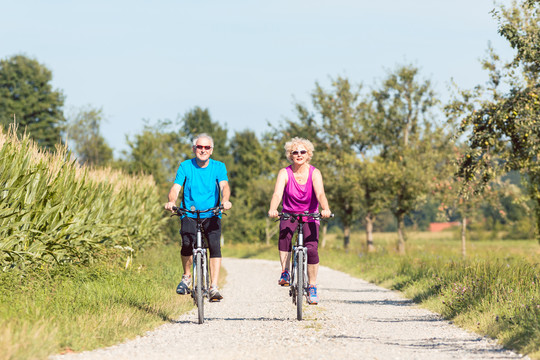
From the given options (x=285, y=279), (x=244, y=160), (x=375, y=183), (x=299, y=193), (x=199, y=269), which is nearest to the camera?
(x=199, y=269)

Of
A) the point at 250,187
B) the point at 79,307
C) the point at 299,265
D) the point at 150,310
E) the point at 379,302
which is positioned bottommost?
the point at 379,302

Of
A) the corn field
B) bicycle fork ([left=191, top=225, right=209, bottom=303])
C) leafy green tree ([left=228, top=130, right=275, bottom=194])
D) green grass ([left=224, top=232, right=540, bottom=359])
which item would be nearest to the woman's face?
bicycle fork ([left=191, top=225, right=209, bottom=303])

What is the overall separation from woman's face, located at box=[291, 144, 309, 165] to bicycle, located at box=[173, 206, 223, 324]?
1.26 metres

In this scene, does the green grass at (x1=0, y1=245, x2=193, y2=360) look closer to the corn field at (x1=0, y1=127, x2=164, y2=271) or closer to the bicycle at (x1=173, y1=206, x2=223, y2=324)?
the corn field at (x1=0, y1=127, x2=164, y2=271)

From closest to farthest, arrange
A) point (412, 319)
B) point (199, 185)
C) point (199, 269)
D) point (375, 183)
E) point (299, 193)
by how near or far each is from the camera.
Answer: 1. point (199, 269)
2. point (199, 185)
3. point (299, 193)
4. point (412, 319)
5. point (375, 183)

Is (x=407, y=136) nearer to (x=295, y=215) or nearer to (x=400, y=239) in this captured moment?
(x=400, y=239)

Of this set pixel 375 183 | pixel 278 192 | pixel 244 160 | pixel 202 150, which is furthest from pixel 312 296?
pixel 244 160

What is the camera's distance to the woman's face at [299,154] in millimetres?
8789

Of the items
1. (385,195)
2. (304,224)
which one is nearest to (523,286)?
(304,224)

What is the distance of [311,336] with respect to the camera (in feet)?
24.1

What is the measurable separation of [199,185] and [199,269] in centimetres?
111

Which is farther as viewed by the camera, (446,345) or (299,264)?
(299,264)

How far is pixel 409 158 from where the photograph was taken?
38.8 m

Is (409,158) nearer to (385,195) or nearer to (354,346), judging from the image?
(385,195)
